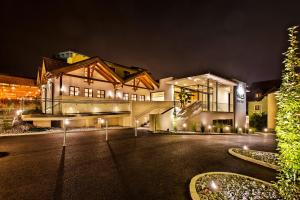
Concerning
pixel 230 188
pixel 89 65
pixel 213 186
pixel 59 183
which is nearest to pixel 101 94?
pixel 89 65

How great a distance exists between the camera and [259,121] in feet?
102

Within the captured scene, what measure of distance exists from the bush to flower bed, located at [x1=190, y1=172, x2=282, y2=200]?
3010 cm

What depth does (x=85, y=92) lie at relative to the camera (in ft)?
73.0

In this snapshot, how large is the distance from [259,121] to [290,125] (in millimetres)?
32104

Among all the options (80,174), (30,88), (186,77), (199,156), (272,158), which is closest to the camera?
(80,174)

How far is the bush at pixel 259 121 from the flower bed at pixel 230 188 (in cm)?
3010

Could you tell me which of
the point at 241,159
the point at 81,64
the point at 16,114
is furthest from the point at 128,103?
the point at 241,159

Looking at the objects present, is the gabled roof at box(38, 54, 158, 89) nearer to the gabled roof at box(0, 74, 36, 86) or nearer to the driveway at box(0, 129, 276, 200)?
the gabled roof at box(0, 74, 36, 86)

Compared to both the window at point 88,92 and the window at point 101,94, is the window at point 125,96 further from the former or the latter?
the window at point 88,92

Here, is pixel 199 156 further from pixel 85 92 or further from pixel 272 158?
pixel 85 92

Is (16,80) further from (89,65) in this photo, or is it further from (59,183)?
(59,183)

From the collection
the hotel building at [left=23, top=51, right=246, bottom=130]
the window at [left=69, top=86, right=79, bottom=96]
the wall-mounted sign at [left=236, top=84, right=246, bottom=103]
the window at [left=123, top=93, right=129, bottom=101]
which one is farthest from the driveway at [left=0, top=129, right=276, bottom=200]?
the wall-mounted sign at [left=236, top=84, right=246, bottom=103]

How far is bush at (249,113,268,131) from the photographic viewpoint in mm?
30541

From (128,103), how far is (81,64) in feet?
25.1
